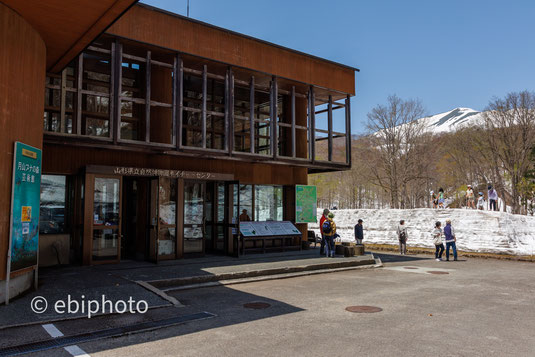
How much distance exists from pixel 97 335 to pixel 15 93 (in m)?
4.84

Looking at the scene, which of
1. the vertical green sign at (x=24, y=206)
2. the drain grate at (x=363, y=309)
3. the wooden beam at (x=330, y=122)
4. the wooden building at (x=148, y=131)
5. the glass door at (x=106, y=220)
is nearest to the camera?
the vertical green sign at (x=24, y=206)

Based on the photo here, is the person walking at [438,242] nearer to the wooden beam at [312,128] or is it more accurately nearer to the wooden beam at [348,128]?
the wooden beam at [348,128]

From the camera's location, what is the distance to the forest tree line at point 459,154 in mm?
36312

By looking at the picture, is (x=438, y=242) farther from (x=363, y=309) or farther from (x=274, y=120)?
(x=363, y=309)

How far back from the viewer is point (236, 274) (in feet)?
36.9

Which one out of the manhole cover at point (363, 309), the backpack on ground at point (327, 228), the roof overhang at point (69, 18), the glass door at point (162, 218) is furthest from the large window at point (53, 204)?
the manhole cover at point (363, 309)

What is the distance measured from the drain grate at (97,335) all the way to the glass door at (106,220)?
6.09 metres

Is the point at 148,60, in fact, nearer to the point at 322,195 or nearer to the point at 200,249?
the point at 200,249

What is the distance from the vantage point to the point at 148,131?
12664mm

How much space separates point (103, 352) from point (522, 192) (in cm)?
4026

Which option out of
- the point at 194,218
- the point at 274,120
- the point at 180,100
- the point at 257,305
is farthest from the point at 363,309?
the point at 274,120

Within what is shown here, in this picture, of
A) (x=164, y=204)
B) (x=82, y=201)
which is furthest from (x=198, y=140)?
(x=82, y=201)

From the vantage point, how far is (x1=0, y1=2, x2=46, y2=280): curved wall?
24.3ft

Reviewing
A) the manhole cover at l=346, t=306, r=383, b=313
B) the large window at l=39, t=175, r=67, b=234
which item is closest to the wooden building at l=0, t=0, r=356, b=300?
the large window at l=39, t=175, r=67, b=234
